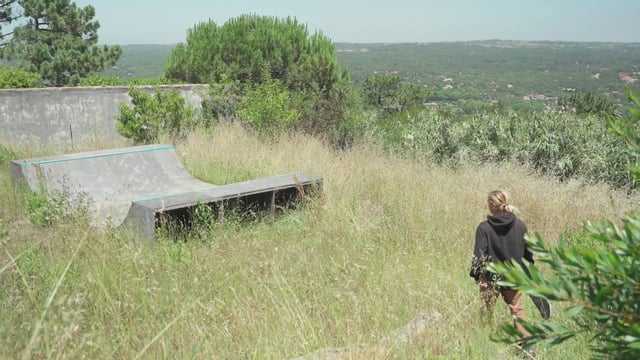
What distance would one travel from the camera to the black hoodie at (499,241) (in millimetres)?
3854

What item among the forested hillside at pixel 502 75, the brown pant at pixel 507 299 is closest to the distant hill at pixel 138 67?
the forested hillside at pixel 502 75

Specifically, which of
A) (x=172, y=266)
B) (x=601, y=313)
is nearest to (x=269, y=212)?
(x=172, y=266)

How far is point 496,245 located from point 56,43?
2396 centimetres

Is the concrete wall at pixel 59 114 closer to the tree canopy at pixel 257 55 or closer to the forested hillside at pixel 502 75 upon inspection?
the tree canopy at pixel 257 55

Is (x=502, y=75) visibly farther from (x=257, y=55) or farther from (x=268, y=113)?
(x=268, y=113)

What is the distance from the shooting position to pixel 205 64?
46.3 ft

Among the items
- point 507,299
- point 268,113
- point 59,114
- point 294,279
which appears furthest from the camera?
point 268,113

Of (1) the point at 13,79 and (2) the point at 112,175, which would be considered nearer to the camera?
(2) the point at 112,175

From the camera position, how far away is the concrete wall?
10.6m

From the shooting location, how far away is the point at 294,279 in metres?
4.26

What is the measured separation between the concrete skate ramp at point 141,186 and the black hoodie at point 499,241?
110 inches

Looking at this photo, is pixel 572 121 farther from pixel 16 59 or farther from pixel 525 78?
pixel 525 78

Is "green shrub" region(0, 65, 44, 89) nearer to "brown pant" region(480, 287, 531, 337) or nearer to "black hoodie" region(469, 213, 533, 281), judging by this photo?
"black hoodie" region(469, 213, 533, 281)

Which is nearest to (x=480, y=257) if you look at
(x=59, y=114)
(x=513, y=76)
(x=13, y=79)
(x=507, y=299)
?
(x=507, y=299)
